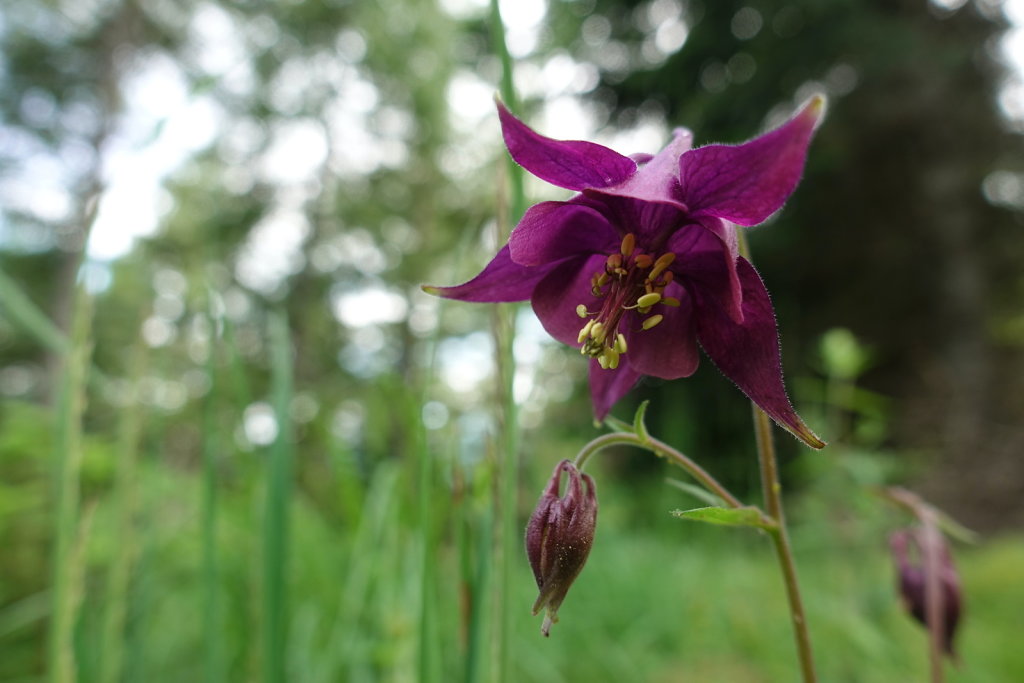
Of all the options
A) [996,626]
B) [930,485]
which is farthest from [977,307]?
[996,626]

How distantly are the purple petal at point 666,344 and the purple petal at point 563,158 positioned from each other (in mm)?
171

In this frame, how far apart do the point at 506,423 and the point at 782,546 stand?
0.31 m

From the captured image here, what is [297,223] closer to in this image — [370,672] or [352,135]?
[352,135]

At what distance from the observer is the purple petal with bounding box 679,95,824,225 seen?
1.76ft

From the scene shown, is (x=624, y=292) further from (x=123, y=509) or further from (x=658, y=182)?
(x=123, y=509)

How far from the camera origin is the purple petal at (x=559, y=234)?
67 cm

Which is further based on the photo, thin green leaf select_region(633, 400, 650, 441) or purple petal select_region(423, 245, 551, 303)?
purple petal select_region(423, 245, 551, 303)

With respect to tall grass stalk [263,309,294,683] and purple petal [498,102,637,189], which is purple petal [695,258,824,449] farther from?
tall grass stalk [263,309,294,683]

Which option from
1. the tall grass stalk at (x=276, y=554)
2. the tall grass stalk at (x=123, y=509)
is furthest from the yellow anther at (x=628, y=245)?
the tall grass stalk at (x=123, y=509)

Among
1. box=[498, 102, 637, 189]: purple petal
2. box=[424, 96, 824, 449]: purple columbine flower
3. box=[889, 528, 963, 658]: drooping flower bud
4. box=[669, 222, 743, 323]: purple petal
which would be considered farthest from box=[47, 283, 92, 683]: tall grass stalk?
box=[889, 528, 963, 658]: drooping flower bud

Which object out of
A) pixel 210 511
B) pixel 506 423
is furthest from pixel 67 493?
pixel 506 423

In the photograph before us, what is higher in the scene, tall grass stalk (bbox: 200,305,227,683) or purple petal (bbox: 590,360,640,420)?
purple petal (bbox: 590,360,640,420)

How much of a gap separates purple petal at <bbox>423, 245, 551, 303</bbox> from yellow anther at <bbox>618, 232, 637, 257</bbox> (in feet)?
0.32

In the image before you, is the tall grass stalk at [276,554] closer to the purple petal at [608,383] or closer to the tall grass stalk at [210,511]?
the tall grass stalk at [210,511]
